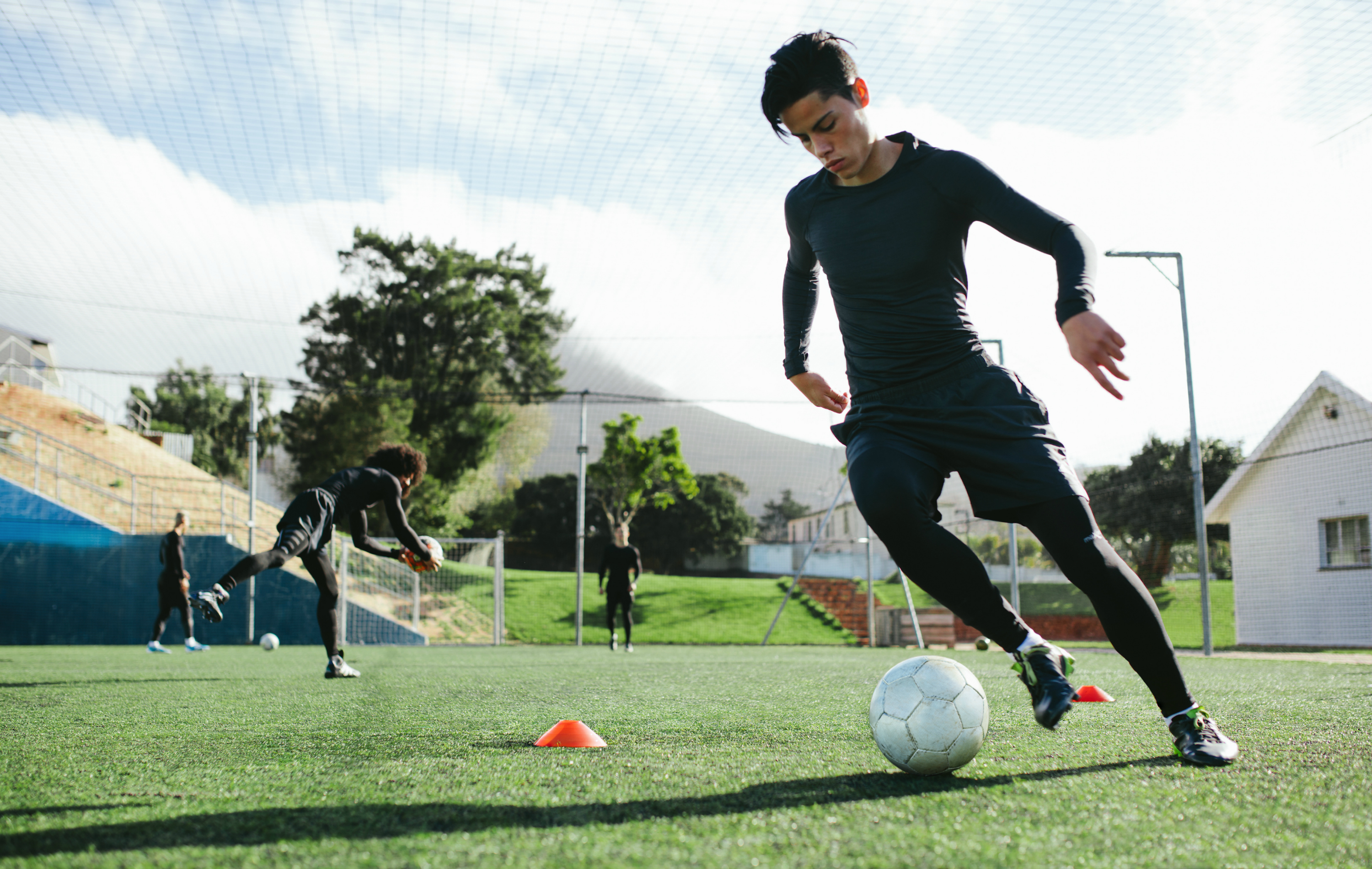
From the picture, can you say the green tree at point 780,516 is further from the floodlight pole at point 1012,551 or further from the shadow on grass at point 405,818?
the shadow on grass at point 405,818

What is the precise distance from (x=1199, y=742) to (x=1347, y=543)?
63.5ft

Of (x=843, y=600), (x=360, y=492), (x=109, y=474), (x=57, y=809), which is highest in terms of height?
(x=109, y=474)

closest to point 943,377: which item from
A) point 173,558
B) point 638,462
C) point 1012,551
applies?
point 173,558

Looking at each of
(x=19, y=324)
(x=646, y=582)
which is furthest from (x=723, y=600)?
(x=19, y=324)

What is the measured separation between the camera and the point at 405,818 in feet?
6.18

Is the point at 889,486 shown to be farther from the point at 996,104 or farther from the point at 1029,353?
the point at 1029,353

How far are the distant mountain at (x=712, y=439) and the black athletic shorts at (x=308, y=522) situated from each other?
1292cm

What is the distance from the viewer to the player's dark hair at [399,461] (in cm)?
653

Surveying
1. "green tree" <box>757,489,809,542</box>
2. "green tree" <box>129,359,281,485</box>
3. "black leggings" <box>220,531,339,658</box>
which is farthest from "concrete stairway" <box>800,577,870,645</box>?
"green tree" <box>129,359,281,485</box>

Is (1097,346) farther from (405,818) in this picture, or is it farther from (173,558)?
(173,558)

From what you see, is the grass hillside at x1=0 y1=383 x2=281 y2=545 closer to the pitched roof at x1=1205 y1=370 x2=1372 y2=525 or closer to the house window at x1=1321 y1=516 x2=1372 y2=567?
the pitched roof at x1=1205 y1=370 x2=1372 y2=525

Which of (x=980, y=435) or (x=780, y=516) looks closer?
(x=980, y=435)

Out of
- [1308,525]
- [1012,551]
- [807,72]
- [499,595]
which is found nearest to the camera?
[807,72]

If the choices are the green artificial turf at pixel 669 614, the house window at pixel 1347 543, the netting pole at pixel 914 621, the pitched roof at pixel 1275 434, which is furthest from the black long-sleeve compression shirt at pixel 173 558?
the house window at pixel 1347 543
